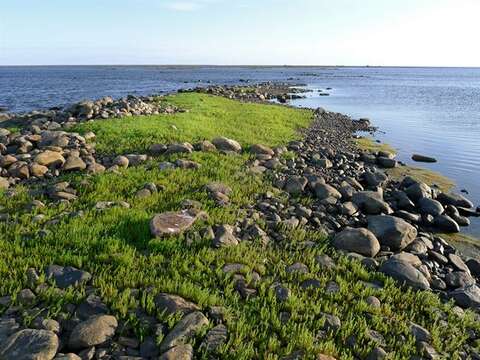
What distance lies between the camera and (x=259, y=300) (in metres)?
5.96

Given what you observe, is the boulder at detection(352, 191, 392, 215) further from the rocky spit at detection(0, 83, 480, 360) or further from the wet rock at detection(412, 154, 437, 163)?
the wet rock at detection(412, 154, 437, 163)

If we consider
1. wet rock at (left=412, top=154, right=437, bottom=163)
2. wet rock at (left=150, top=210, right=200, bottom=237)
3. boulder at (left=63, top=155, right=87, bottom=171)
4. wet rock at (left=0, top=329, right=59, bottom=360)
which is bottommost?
wet rock at (left=412, top=154, right=437, bottom=163)

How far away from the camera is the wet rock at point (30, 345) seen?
436 cm

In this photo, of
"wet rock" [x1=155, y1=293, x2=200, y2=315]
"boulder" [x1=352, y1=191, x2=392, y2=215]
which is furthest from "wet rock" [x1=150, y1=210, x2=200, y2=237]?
"boulder" [x1=352, y1=191, x2=392, y2=215]

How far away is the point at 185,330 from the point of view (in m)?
4.96

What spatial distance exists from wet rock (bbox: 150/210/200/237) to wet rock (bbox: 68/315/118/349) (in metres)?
2.51

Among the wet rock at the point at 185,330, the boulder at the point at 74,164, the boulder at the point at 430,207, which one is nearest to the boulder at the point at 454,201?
the boulder at the point at 430,207

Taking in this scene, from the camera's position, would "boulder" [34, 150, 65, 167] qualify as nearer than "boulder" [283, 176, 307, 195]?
No

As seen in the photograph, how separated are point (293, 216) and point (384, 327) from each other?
4153 millimetres

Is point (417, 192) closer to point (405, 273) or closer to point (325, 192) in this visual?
point (325, 192)

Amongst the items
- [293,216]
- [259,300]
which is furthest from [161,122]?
[259,300]

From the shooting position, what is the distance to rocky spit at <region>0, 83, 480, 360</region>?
4781 millimetres

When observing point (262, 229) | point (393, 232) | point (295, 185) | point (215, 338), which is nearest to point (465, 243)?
point (393, 232)

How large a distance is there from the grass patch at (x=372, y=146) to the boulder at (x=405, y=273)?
1525cm
